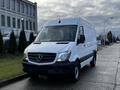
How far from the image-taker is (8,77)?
1045cm

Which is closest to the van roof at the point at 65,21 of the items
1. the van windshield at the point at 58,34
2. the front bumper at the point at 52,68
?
the van windshield at the point at 58,34

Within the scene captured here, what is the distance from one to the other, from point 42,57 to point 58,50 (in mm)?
656

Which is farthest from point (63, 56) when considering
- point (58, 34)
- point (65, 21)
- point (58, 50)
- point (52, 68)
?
point (65, 21)

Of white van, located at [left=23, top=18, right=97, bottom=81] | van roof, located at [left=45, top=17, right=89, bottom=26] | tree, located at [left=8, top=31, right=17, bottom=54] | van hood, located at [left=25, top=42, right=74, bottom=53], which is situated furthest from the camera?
tree, located at [left=8, top=31, right=17, bottom=54]

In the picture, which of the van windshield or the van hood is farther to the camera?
the van windshield

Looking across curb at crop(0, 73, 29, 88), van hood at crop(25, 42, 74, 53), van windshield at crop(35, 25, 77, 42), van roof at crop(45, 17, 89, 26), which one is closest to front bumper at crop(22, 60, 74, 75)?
van hood at crop(25, 42, 74, 53)

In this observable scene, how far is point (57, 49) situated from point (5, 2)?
5467 cm

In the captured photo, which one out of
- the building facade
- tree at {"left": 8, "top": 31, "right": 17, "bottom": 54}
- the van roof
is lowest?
tree at {"left": 8, "top": 31, "right": 17, "bottom": 54}

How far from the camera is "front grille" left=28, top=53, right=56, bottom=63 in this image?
9.70 meters

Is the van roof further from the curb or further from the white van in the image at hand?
the curb

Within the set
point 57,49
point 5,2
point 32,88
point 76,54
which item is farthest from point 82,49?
point 5,2

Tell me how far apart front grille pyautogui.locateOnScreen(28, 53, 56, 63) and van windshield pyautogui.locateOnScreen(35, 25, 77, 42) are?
128 cm

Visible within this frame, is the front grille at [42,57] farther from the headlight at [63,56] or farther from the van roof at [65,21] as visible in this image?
the van roof at [65,21]

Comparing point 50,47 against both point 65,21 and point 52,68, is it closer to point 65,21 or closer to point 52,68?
point 52,68
